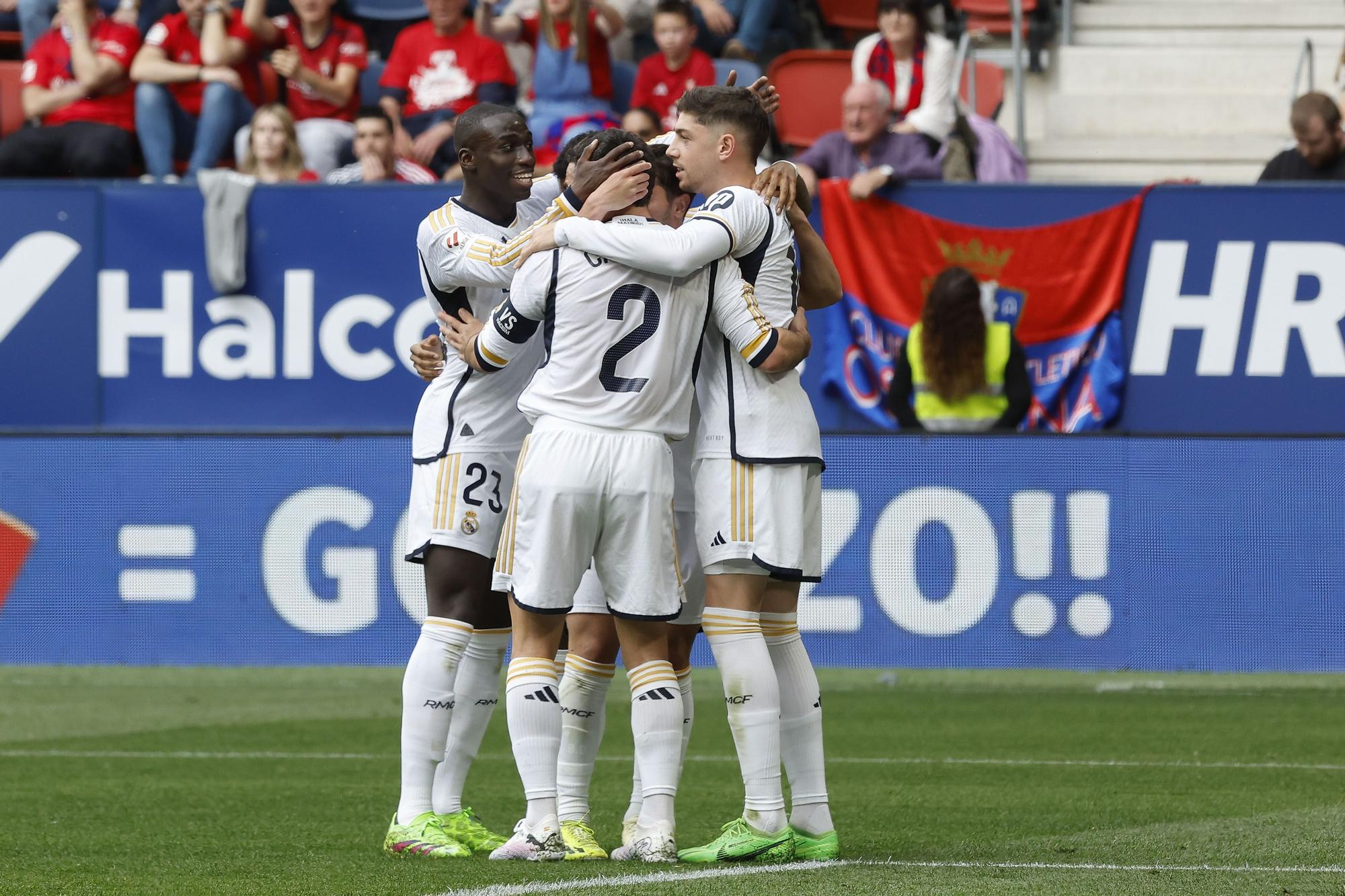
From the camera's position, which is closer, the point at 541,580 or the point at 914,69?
the point at 541,580

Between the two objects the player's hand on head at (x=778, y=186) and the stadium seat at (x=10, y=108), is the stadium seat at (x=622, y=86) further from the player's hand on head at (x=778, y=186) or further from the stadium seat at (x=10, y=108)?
the player's hand on head at (x=778, y=186)

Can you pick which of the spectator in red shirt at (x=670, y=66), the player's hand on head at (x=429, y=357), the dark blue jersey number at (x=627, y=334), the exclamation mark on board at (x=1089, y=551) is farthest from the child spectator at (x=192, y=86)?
the dark blue jersey number at (x=627, y=334)

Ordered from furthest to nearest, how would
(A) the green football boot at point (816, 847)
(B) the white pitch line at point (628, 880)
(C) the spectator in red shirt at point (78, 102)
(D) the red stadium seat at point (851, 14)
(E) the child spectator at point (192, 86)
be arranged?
(D) the red stadium seat at point (851, 14) < (E) the child spectator at point (192, 86) < (C) the spectator in red shirt at point (78, 102) < (A) the green football boot at point (816, 847) < (B) the white pitch line at point (628, 880)

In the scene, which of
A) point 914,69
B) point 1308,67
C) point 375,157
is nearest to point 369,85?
point 375,157

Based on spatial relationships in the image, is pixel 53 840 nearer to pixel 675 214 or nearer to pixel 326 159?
pixel 675 214

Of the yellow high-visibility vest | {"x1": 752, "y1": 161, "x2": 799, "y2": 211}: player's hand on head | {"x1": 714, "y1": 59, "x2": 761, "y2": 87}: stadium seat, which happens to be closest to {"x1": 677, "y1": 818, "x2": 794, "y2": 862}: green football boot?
{"x1": 752, "y1": 161, "x2": 799, "y2": 211}: player's hand on head

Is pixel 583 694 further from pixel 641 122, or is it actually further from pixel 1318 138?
pixel 1318 138

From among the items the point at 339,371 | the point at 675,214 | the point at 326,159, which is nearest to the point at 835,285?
the point at 675,214

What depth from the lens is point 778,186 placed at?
5.14 meters

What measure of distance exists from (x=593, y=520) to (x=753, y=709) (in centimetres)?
62

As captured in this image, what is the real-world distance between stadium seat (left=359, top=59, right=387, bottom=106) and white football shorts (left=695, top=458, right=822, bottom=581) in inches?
334

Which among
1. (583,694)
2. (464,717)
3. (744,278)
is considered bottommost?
(464,717)

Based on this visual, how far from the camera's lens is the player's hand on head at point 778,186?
16.7ft

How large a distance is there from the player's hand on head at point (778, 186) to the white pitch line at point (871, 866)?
168cm
